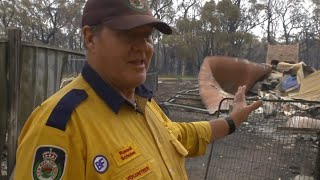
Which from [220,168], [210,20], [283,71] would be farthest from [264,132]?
[210,20]

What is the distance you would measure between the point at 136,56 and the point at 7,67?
2.73 meters

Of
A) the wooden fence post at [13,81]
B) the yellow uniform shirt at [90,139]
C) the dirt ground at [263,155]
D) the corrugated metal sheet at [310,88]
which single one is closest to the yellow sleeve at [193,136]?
the yellow uniform shirt at [90,139]

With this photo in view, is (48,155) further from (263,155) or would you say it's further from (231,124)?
(263,155)

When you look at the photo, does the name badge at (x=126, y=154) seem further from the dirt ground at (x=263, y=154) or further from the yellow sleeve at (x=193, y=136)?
the dirt ground at (x=263, y=154)

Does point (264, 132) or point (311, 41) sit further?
point (311, 41)

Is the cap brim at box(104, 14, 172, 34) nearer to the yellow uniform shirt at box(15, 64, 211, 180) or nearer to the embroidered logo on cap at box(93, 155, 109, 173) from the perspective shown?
the yellow uniform shirt at box(15, 64, 211, 180)

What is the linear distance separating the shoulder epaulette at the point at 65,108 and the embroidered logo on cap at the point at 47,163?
3.5 inches

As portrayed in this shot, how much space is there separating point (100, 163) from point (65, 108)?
0.81 feet

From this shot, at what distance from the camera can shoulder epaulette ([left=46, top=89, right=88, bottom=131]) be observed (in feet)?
4.76

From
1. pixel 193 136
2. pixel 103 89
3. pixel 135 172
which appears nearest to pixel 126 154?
pixel 135 172

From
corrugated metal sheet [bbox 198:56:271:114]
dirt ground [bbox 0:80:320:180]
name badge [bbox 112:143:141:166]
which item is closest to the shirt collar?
name badge [bbox 112:143:141:166]

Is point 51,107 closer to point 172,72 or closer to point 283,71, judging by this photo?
point 283,71

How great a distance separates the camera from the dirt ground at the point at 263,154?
18.1ft

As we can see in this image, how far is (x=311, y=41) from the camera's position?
51938 mm
